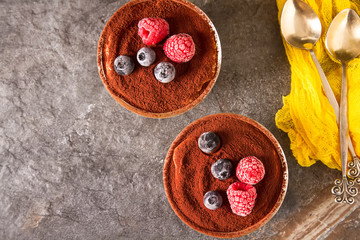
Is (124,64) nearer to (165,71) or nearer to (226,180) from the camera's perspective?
(165,71)

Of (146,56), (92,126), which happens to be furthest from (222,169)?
(92,126)

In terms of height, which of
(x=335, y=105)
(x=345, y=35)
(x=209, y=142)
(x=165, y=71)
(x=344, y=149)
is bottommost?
(x=344, y=149)

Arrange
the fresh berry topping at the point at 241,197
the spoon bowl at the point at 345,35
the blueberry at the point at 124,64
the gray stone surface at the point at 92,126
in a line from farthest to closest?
the gray stone surface at the point at 92,126 < the spoon bowl at the point at 345,35 < the blueberry at the point at 124,64 < the fresh berry topping at the point at 241,197

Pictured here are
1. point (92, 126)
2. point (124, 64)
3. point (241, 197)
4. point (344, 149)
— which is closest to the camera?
point (241, 197)

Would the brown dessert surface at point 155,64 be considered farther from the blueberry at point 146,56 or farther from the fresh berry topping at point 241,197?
the fresh berry topping at point 241,197

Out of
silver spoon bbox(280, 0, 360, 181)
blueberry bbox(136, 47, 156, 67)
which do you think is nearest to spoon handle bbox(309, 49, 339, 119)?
silver spoon bbox(280, 0, 360, 181)

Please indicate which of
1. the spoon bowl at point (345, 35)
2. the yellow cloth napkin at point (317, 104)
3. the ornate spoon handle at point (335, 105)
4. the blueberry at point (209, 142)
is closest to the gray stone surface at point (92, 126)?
the yellow cloth napkin at point (317, 104)

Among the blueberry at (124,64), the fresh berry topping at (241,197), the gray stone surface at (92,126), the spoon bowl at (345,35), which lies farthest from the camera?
the gray stone surface at (92,126)

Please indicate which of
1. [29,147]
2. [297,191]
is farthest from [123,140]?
[297,191]
